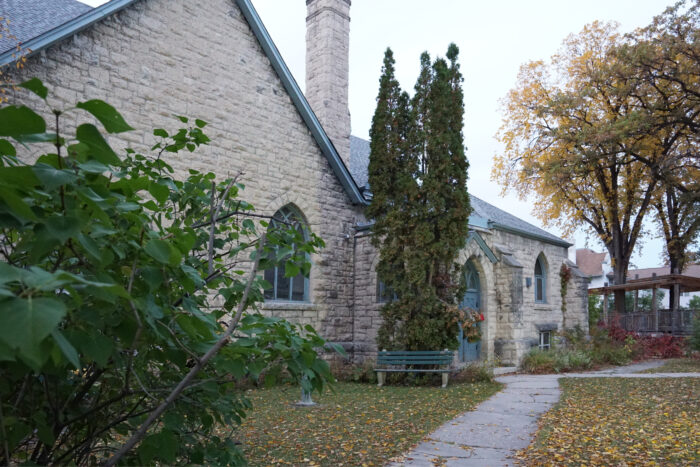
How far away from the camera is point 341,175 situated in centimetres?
1293

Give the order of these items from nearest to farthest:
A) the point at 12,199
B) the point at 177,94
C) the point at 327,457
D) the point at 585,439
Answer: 1. the point at 12,199
2. the point at 327,457
3. the point at 585,439
4. the point at 177,94

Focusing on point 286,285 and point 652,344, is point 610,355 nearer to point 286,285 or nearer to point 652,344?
point 652,344

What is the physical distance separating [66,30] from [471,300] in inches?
451

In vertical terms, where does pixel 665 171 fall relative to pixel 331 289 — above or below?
above

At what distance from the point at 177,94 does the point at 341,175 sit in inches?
170

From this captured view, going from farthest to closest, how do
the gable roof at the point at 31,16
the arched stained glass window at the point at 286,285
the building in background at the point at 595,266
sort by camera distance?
the building in background at the point at 595,266
the arched stained glass window at the point at 286,285
the gable roof at the point at 31,16

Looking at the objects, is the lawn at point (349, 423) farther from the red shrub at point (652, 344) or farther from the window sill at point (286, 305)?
the red shrub at point (652, 344)

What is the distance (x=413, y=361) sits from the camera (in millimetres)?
10734

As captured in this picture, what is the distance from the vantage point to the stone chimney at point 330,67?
15.8m

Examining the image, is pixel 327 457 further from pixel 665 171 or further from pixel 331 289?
pixel 665 171

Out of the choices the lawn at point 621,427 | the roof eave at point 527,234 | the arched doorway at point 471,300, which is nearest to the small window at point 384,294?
the arched doorway at point 471,300

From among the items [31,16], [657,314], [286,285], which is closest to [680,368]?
[657,314]

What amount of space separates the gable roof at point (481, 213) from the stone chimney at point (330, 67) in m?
0.67

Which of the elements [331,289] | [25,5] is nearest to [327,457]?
[331,289]
